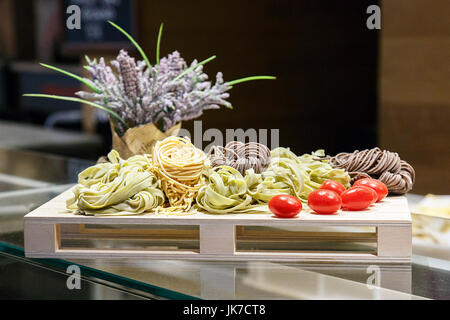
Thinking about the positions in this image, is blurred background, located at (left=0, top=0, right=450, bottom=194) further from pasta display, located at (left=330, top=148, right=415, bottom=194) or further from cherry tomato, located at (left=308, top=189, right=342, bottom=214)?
cherry tomato, located at (left=308, top=189, right=342, bottom=214)

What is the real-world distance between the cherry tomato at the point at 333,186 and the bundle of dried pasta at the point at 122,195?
365mm

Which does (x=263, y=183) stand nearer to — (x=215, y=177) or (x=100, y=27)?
(x=215, y=177)

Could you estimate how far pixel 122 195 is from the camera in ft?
4.49

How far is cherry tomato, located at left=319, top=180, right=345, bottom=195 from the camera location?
141 cm

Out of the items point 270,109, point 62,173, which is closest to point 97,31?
point 270,109

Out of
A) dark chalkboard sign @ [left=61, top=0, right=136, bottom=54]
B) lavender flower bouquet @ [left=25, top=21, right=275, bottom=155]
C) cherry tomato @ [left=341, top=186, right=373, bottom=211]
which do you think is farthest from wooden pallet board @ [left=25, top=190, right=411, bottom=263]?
dark chalkboard sign @ [left=61, top=0, right=136, bottom=54]

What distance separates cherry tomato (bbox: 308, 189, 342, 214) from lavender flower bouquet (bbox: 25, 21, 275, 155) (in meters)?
0.53

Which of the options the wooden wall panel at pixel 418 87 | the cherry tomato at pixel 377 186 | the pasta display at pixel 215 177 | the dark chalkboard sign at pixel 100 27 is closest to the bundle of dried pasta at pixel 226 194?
the pasta display at pixel 215 177

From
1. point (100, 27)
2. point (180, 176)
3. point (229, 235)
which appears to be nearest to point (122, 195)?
point (180, 176)

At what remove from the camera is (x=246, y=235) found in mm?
1429

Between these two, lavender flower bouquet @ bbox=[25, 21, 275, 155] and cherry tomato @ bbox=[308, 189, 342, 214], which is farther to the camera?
lavender flower bouquet @ bbox=[25, 21, 275, 155]

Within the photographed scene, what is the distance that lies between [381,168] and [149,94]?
0.67 metres
